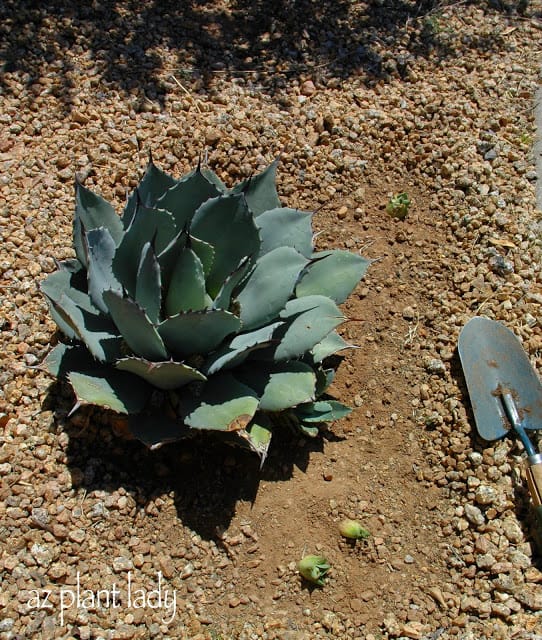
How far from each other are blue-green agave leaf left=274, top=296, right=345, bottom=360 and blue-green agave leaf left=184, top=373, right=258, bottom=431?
0.58ft

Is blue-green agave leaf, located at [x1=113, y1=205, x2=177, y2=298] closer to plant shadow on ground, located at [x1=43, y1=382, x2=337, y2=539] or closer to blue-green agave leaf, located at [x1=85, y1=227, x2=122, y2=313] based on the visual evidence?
blue-green agave leaf, located at [x1=85, y1=227, x2=122, y2=313]

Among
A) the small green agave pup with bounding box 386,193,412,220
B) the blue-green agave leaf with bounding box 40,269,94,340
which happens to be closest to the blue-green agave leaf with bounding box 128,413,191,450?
the blue-green agave leaf with bounding box 40,269,94,340

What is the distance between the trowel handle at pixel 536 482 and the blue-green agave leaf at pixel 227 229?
1.18 metres

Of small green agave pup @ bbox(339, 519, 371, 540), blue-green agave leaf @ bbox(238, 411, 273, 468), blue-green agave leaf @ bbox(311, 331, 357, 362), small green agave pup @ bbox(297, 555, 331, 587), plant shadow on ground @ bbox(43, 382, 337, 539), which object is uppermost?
blue-green agave leaf @ bbox(311, 331, 357, 362)

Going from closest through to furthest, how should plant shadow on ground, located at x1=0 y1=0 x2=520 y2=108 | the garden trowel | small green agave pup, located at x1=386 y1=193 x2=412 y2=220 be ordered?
the garden trowel → small green agave pup, located at x1=386 y1=193 x2=412 y2=220 → plant shadow on ground, located at x1=0 y1=0 x2=520 y2=108

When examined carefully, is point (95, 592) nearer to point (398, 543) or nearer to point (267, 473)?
point (267, 473)

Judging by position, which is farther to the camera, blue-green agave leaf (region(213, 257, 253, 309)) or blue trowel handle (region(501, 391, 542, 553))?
blue trowel handle (region(501, 391, 542, 553))

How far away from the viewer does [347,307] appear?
2.75 metres

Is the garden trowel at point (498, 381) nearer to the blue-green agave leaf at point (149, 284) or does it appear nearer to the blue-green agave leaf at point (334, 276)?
the blue-green agave leaf at point (334, 276)

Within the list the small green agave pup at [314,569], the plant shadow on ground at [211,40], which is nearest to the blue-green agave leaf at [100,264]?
the small green agave pup at [314,569]

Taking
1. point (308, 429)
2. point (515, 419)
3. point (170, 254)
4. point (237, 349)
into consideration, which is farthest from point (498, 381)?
point (170, 254)

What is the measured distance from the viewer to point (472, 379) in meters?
2.49

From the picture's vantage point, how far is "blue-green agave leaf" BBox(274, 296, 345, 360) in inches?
79.7

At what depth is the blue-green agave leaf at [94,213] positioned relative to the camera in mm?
2100
